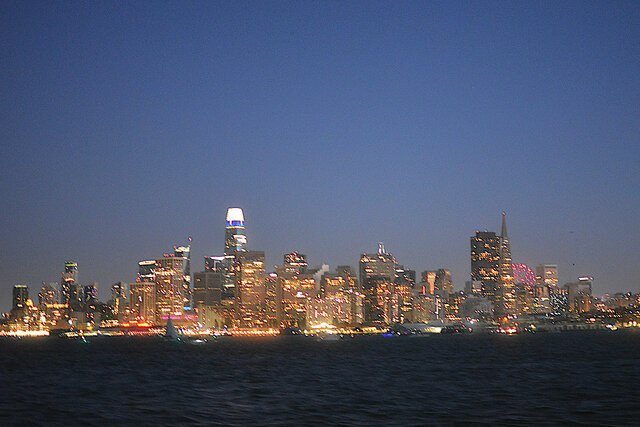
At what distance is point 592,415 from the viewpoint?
5150 centimetres

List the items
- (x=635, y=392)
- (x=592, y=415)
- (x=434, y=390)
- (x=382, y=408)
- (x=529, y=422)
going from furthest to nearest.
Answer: (x=434, y=390) → (x=635, y=392) → (x=382, y=408) → (x=592, y=415) → (x=529, y=422)

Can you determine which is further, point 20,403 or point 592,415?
point 20,403

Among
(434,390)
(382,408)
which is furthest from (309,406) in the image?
(434,390)

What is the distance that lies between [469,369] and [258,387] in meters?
37.0

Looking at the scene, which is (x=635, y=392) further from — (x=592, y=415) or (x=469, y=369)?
Result: (x=469, y=369)

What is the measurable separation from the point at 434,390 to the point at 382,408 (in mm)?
15700

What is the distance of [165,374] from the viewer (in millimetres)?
98750

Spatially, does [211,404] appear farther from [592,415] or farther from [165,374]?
[165,374]

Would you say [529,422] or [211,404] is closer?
[529,422]

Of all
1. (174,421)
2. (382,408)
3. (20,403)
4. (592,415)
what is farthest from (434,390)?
(20,403)

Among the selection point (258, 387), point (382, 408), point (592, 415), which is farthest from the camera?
point (258, 387)

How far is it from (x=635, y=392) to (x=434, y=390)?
57.5ft

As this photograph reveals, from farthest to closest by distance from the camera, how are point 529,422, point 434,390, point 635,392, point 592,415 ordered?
point 434,390 → point 635,392 → point 592,415 → point 529,422

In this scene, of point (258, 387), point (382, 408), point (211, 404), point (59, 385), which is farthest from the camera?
point (59, 385)
